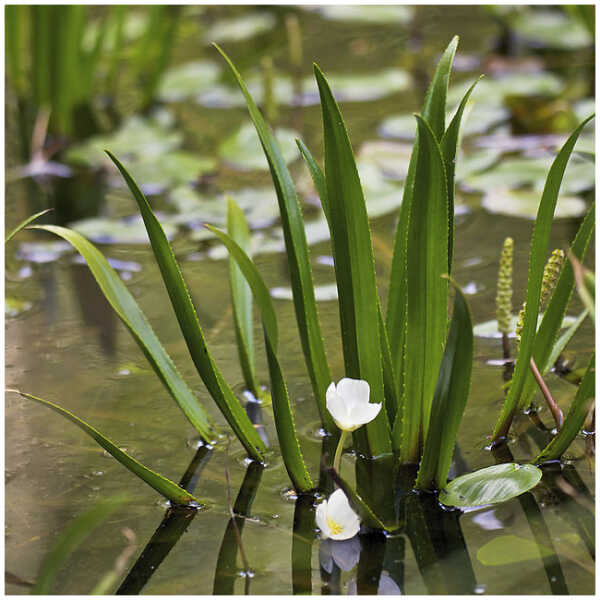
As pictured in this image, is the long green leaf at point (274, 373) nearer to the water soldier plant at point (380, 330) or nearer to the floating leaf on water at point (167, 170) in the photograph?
the water soldier plant at point (380, 330)

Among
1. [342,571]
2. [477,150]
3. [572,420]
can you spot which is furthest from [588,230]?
Answer: [477,150]

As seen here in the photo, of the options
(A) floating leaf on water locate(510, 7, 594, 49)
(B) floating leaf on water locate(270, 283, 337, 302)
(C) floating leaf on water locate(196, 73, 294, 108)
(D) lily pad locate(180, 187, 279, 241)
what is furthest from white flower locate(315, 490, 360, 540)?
(A) floating leaf on water locate(510, 7, 594, 49)

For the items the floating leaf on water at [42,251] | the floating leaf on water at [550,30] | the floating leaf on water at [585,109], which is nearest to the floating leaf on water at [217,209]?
the floating leaf on water at [42,251]

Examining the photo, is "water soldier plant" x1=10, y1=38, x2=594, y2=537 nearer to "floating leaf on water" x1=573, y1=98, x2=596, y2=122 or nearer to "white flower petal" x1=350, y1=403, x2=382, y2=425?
"white flower petal" x1=350, y1=403, x2=382, y2=425

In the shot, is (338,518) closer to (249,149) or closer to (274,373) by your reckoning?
(274,373)

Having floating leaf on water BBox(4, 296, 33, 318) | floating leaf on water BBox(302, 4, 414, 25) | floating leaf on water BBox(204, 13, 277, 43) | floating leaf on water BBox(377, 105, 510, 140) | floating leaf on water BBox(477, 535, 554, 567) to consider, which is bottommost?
floating leaf on water BBox(477, 535, 554, 567)

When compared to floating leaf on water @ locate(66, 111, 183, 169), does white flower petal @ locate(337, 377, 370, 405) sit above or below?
below

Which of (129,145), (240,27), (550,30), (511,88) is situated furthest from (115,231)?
(550,30)

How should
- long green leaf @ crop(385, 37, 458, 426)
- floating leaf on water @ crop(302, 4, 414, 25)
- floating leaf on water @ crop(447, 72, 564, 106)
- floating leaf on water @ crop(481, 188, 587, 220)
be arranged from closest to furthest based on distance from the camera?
long green leaf @ crop(385, 37, 458, 426)
floating leaf on water @ crop(481, 188, 587, 220)
floating leaf on water @ crop(447, 72, 564, 106)
floating leaf on water @ crop(302, 4, 414, 25)
